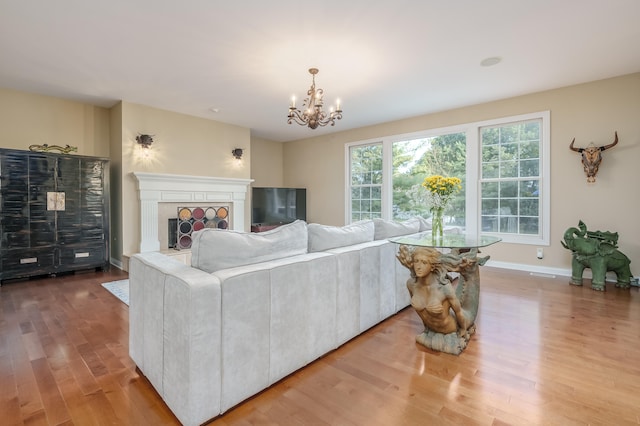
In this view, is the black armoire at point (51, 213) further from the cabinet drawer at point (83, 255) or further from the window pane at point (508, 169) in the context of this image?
the window pane at point (508, 169)

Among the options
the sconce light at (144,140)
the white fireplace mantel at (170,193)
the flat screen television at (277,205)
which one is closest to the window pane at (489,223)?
the flat screen television at (277,205)

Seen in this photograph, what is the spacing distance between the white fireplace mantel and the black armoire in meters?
0.50

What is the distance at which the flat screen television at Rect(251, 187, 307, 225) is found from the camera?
6711 millimetres

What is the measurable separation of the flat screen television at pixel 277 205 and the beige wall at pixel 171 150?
28 cm

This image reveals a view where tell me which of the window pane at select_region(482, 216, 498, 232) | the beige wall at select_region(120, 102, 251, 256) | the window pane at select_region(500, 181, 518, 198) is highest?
the beige wall at select_region(120, 102, 251, 256)

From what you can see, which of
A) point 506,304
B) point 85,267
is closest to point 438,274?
point 506,304

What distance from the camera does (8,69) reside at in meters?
3.64

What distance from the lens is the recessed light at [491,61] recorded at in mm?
3390

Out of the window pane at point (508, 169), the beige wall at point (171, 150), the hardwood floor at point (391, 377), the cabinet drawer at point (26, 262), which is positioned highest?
the beige wall at point (171, 150)

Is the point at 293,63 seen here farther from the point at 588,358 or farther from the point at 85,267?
the point at 85,267

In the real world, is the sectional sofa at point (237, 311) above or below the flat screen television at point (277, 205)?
below

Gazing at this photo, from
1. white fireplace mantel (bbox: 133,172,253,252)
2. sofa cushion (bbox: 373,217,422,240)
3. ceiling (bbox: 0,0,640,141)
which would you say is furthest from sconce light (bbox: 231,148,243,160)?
sofa cushion (bbox: 373,217,422,240)

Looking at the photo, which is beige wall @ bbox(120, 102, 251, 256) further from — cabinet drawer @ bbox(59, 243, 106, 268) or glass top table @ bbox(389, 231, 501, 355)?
glass top table @ bbox(389, 231, 501, 355)

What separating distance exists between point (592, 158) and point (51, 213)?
7.35 m
